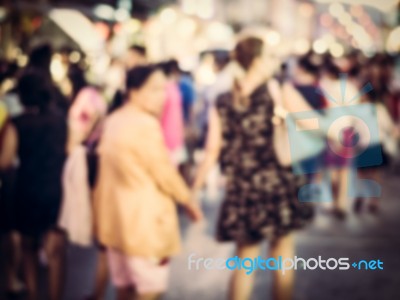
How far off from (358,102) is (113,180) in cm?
295

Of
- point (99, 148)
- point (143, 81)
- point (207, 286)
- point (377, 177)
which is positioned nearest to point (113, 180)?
point (99, 148)

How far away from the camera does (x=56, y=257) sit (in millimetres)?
3225

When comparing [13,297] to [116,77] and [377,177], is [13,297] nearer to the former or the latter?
[116,77]

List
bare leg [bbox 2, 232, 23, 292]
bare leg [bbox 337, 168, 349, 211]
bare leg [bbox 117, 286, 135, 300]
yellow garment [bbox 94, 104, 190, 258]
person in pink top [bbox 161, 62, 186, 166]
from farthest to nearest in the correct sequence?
bare leg [bbox 337, 168, 349, 211]
person in pink top [bbox 161, 62, 186, 166]
bare leg [bbox 2, 232, 23, 292]
bare leg [bbox 117, 286, 135, 300]
yellow garment [bbox 94, 104, 190, 258]

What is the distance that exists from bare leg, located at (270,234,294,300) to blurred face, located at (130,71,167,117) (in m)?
1.03

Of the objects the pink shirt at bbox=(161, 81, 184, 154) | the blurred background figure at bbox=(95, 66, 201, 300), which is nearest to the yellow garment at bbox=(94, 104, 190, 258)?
the blurred background figure at bbox=(95, 66, 201, 300)

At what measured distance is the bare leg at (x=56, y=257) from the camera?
3.21 meters

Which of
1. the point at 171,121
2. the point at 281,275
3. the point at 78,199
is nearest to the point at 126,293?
the point at 78,199

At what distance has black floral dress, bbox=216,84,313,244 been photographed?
2924 millimetres

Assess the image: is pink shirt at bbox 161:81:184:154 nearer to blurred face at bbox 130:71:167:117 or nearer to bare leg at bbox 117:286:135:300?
blurred face at bbox 130:71:167:117

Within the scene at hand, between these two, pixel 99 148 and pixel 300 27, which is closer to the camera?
pixel 99 148

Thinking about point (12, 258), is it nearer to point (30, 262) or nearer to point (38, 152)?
point (30, 262)

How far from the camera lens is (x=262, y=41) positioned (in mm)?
2988
